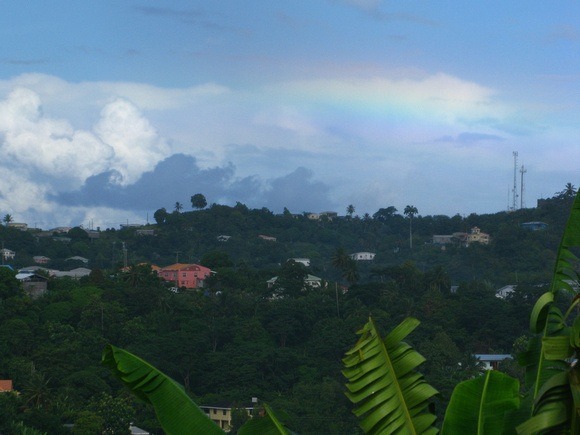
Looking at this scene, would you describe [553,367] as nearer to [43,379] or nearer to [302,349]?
[43,379]

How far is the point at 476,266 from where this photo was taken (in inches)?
3004

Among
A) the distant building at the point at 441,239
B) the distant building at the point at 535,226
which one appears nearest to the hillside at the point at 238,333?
the distant building at the point at 535,226

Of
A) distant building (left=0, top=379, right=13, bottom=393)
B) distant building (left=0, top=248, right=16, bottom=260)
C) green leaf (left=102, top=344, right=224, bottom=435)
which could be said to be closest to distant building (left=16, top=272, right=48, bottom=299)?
distant building (left=0, top=379, right=13, bottom=393)

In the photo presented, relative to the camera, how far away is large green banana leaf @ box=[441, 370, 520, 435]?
15.3 ft

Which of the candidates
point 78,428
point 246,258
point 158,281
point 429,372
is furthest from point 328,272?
point 78,428

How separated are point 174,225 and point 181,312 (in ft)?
138

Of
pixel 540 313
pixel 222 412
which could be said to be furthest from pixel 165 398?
pixel 222 412

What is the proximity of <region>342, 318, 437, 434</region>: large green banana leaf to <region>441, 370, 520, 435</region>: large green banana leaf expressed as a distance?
4.2 inches

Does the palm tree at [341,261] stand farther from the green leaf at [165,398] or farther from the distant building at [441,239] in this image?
the green leaf at [165,398]

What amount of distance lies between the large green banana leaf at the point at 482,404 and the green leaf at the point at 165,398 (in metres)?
1.04

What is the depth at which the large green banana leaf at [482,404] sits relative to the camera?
4.68 metres

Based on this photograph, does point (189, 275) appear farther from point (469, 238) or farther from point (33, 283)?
point (469, 238)

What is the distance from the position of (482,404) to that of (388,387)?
1.36 feet

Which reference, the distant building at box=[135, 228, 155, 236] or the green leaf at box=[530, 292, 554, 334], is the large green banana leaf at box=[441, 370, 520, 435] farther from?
the distant building at box=[135, 228, 155, 236]
